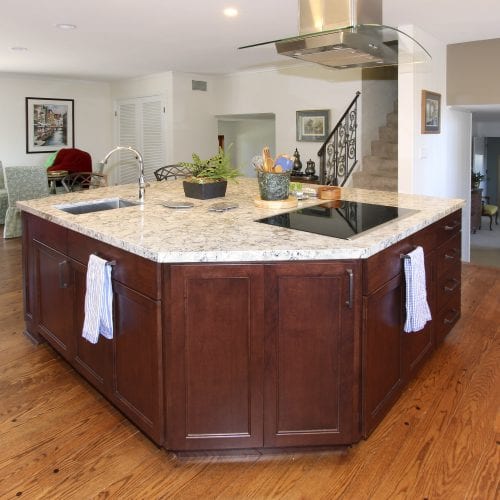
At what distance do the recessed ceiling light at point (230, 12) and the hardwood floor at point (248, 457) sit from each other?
9.90ft

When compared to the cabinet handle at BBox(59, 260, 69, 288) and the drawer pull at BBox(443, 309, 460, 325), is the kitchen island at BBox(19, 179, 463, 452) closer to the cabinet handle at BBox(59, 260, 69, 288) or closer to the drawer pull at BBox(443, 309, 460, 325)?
the cabinet handle at BBox(59, 260, 69, 288)

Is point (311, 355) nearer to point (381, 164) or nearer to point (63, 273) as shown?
point (63, 273)

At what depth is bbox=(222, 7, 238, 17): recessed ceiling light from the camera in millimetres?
4133

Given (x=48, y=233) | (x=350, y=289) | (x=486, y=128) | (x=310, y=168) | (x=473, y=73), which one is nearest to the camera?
(x=350, y=289)

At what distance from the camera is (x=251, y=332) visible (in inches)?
78.7

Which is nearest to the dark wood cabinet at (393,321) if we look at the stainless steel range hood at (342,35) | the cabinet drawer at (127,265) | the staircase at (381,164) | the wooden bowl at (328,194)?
the wooden bowl at (328,194)

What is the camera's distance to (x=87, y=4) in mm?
4016

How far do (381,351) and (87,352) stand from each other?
4.66 ft

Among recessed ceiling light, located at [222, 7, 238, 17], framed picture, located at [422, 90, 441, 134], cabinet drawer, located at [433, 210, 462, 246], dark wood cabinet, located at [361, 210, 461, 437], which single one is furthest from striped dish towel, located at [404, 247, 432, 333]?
framed picture, located at [422, 90, 441, 134]

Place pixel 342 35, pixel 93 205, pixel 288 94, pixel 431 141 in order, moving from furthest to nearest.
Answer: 1. pixel 288 94
2. pixel 431 141
3. pixel 93 205
4. pixel 342 35

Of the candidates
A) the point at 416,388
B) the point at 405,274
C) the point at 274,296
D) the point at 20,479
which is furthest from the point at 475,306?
the point at 20,479

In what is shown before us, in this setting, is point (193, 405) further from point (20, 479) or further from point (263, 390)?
point (20, 479)

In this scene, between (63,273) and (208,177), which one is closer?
(63,273)

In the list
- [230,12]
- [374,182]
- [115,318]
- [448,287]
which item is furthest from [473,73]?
[115,318]
